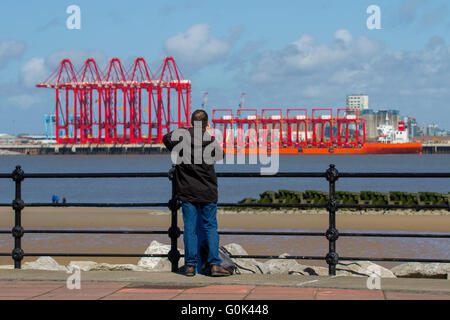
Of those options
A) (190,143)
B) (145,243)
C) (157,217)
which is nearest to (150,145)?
(157,217)

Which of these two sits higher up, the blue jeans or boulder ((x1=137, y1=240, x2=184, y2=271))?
the blue jeans

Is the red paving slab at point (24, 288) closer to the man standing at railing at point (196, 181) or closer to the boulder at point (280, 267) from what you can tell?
the man standing at railing at point (196, 181)

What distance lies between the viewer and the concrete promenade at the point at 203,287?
5516 mm

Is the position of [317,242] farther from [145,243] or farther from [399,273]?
[399,273]

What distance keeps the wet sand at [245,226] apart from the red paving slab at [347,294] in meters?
8.85

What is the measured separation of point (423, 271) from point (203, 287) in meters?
4.57

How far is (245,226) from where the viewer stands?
74.7 feet

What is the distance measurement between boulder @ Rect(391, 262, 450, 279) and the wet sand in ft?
15.5

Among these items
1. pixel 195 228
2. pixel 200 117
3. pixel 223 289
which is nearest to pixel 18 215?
pixel 195 228

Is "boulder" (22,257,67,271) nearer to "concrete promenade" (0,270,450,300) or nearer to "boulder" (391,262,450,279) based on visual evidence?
"concrete promenade" (0,270,450,300)

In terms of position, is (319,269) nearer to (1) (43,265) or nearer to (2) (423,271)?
(2) (423,271)

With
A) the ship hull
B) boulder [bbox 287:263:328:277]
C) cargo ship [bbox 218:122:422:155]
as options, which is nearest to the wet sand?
boulder [bbox 287:263:328:277]

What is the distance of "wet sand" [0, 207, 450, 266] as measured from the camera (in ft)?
52.2

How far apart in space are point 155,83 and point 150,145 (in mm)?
20163
